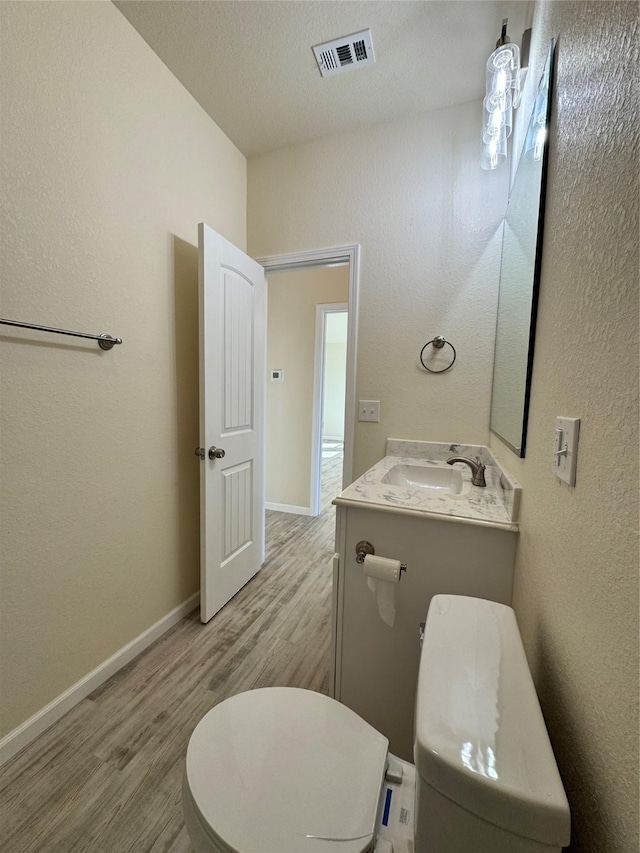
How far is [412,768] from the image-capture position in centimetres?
78

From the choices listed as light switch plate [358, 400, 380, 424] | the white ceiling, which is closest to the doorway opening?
light switch plate [358, 400, 380, 424]

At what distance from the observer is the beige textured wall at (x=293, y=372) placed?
320 cm

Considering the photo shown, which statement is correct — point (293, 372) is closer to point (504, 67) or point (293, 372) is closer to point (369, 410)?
point (369, 410)

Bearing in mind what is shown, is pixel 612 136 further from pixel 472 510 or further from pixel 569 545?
pixel 472 510

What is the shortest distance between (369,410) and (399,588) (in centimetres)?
110

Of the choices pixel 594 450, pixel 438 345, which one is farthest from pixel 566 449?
pixel 438 345

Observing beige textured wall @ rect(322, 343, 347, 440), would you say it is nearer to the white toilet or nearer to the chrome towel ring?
the chrome towel ring

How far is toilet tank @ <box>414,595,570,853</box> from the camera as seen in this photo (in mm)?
375

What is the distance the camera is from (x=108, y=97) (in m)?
1.35

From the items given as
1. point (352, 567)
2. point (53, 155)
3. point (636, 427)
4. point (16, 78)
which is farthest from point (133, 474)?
point (636, 427)

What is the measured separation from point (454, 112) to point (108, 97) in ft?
5.21

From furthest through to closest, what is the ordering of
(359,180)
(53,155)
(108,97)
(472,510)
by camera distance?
(359,180) → (108,97) → (53,155) → (472,510)

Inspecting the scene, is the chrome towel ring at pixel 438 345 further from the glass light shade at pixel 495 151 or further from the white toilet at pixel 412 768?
the white toilet at pixel 412 768

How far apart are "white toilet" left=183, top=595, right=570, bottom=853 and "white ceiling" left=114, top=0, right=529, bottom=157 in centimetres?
206
